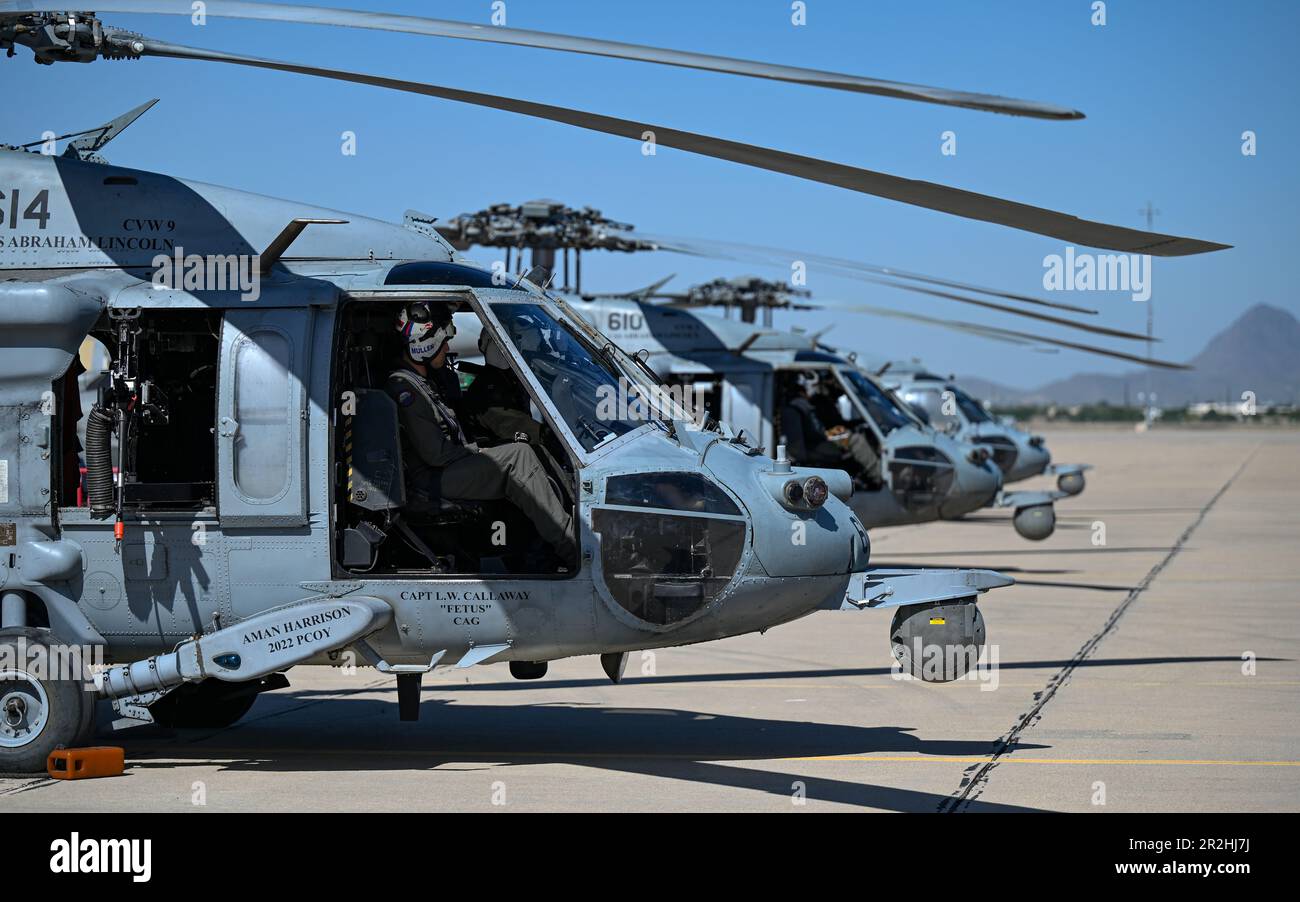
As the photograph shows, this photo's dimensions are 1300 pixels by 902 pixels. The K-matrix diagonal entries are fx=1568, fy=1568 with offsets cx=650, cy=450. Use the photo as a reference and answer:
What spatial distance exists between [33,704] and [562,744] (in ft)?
8.76

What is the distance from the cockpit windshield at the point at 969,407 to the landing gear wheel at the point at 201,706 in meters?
19.3

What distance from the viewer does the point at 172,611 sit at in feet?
25.6

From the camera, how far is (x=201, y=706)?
357 inches

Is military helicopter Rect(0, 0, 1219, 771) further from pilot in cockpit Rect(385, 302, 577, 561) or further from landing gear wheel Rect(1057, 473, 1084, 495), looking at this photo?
landing gear wheel Rect(1057, 473, 1084, 495)

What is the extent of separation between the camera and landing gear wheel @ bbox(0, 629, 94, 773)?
7.56 m

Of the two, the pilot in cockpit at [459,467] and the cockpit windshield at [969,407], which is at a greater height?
the cockpit windshield at [969,407]

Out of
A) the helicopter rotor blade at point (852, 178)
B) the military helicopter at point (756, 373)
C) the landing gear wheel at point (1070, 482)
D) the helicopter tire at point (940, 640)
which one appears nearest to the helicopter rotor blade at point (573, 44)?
the helicopter rotor blade at point (852, 178)

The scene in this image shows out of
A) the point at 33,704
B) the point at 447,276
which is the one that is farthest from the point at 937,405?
the point at 33,704

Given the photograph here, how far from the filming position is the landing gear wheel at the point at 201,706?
8.99 metres

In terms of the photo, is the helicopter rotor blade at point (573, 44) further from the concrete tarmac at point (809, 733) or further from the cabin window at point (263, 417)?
the concrete tarmac at point (809, 733)

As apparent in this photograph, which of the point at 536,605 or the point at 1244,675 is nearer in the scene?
the point at 536,605
